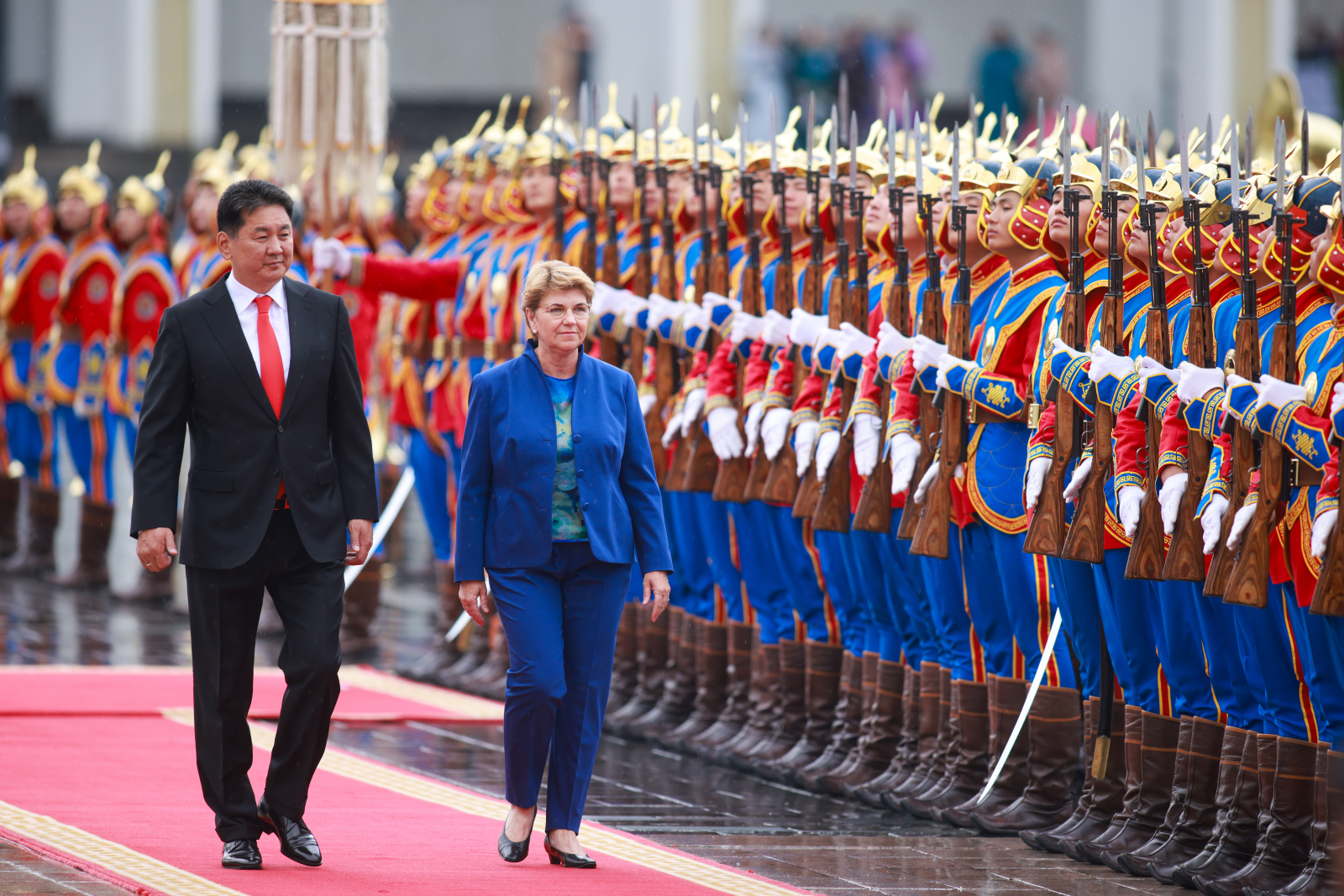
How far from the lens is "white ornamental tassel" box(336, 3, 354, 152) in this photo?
33.6ft

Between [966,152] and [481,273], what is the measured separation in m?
2.62

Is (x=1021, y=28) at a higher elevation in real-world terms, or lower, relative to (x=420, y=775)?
higher

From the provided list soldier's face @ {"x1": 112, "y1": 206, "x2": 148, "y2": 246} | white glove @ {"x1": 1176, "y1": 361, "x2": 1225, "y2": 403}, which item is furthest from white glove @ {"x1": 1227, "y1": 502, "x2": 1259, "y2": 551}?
soldier's face @ {"x1": 112, "y1": 206, "x2": 148, "y2": 246}

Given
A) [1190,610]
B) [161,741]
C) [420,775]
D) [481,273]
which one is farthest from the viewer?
[481,273]

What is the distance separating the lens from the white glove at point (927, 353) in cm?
703

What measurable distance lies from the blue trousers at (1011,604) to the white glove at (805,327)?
→ 1.03 meters

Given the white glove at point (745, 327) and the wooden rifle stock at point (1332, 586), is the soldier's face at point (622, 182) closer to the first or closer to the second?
the white glove at point (745, 327)

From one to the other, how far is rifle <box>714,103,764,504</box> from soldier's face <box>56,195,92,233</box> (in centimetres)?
546

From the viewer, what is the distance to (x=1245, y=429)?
18.9 ft

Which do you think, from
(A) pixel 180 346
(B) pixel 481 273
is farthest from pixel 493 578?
(B) pixel 481 273

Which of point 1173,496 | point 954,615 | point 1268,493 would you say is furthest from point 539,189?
point 1268,493

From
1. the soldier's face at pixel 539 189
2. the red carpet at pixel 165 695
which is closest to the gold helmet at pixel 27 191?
the red carpet at pixel 165 695

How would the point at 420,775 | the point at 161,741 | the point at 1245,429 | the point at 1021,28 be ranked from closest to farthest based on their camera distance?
the point at 1245,429
the point at 420,775
the point at 161,741
the point at 1021,28

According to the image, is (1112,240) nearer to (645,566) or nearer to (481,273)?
(645,566)
